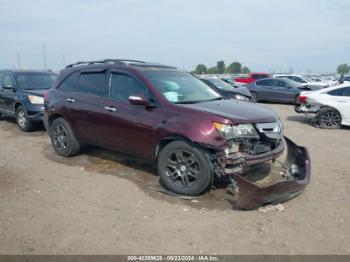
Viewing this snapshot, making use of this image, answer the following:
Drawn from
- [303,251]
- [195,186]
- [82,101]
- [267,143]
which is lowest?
[303,251]

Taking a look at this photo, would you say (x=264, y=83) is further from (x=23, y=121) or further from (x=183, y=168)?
(x=183, y=168)

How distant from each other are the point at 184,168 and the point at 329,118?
7.15 meters

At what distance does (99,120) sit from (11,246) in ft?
8.62

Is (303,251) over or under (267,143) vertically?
under

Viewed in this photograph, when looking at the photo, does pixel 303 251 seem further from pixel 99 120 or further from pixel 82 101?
pixel 82 101

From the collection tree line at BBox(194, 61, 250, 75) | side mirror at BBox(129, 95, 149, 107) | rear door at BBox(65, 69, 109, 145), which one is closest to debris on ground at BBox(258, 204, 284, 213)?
side mirror at BBox(129, 95, 149, 107)

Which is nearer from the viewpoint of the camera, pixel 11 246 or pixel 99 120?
pixel 11 246

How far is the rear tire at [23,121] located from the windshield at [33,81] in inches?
27.9

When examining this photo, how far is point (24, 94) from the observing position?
909cm

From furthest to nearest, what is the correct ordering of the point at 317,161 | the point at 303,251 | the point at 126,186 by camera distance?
the point at 317,161
the point at 126,186
the point at 303,251

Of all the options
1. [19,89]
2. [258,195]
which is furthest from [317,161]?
[19,89]

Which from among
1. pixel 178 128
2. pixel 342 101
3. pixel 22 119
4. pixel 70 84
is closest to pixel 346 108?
pixel 342 101

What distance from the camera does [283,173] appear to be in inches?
214

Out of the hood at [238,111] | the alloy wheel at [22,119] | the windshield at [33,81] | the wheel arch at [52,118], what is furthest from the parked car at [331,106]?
the alloy wheel at [22,119]
